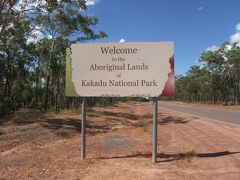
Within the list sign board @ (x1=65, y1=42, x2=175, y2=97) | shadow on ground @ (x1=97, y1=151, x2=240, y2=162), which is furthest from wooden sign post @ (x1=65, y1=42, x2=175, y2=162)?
shadow on ground @ (x1=97, y1=151, x2=240, y2=162)

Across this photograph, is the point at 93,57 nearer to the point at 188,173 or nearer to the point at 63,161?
the point at 63,161

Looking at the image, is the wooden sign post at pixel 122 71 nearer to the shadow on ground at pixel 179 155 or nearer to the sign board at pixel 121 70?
the sign board at pixel 121 70

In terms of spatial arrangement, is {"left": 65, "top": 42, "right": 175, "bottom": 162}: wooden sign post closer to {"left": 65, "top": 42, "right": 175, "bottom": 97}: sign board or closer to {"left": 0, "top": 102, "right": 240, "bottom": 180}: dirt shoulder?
{"left": 65, "top": 42, "right": 175, "bottom": 97}: sign board

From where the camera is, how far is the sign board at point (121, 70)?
8414 mm

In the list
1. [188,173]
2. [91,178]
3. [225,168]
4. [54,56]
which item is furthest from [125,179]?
[54,56]

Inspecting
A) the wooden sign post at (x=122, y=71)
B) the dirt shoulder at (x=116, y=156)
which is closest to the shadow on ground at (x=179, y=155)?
the dirt shoulder at (x=116, y=156)

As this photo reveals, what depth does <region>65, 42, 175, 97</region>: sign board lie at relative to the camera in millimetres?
8414

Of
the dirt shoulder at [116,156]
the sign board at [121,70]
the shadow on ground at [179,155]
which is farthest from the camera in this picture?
the shadow on ground at [179,155]

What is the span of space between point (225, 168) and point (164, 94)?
2193 mm

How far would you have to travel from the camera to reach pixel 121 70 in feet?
28.7

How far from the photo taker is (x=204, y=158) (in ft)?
27.3

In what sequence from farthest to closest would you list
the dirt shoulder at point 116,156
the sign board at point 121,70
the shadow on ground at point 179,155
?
the shadow on ground at point 179,155, the sign board at point 121,70, the dirt shoulder at point 116,156

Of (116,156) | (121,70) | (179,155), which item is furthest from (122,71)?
(179,155)

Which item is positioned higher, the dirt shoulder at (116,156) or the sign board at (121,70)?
the sign board at (121,70)
